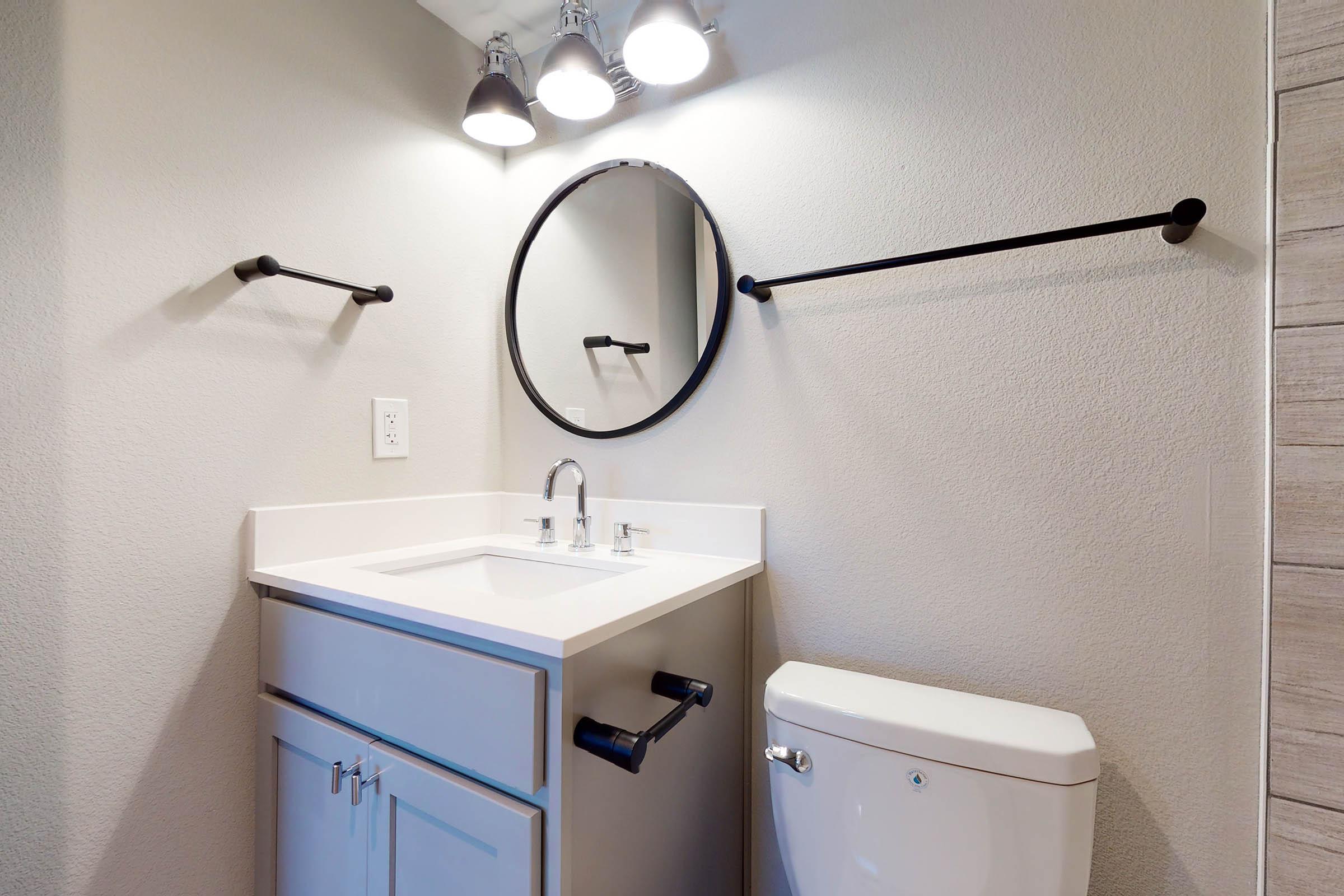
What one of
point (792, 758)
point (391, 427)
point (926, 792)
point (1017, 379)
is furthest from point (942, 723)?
point (391, 427)

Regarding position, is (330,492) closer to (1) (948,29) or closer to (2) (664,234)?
(2) (664,234)

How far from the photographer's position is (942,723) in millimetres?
818

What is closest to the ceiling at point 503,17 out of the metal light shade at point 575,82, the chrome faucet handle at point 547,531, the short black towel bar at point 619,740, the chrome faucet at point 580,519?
the metal light shade at point 575,82

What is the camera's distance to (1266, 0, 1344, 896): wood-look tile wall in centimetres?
74

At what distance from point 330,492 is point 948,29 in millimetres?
1439

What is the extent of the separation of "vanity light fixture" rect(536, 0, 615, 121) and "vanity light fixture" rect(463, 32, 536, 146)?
3.0 inches

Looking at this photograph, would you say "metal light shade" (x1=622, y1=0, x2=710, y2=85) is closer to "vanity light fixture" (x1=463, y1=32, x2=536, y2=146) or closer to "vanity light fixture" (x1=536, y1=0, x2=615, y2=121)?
"vanity light fixture" (x1=536, y1=0, x2=615, y2=121)

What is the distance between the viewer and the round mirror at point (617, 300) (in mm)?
1269

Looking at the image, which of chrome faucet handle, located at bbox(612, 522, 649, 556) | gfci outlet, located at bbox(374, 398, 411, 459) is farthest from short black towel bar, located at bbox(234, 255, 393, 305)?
chrome faucet handle, located at bbox(612, 522, 649, 556)

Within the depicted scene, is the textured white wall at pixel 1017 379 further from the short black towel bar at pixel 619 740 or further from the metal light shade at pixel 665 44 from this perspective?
the short black towel bar at pixel 619 740

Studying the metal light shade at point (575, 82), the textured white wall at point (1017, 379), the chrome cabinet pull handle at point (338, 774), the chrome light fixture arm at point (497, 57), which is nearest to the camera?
the textured white wall at point (1017, 379)

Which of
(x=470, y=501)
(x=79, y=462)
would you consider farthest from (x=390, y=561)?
(x=79, y=462)

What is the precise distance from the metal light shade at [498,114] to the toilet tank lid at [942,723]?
4.09 feet

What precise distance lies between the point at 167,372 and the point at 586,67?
940mm
